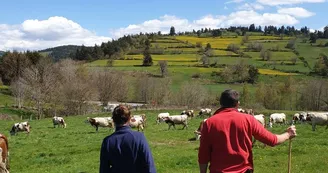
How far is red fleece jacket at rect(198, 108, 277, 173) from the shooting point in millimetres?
6445

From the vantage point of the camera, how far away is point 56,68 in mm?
86000

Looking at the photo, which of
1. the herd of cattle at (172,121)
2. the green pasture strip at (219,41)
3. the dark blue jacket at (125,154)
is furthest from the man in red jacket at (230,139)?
the green pasture strip at (219,41)

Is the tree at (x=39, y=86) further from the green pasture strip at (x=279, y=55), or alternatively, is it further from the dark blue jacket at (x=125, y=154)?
the green pasture strip at (x=279, y=55)

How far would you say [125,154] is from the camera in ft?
21.3

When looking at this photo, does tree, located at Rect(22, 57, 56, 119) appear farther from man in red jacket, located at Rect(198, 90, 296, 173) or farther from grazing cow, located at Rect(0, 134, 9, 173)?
man in red jacket, located at Rect(198, 90, 296, 173)

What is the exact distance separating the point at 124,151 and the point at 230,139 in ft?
5.68

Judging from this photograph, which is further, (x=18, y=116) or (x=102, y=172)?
(x=18, y=116)

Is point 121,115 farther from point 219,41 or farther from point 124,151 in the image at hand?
point 219,41

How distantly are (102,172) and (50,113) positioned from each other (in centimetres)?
6665

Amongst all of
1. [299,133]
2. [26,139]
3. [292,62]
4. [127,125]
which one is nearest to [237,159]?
[127,125]

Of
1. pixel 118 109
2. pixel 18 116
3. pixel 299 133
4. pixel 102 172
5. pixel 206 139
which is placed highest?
pixel 118 109

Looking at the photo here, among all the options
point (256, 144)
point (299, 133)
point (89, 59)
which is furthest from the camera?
point (89, 59)

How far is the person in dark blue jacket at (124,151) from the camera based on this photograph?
6.50 m

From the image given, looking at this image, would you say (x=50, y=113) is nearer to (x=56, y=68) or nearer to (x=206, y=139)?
(x=56, y=68)
